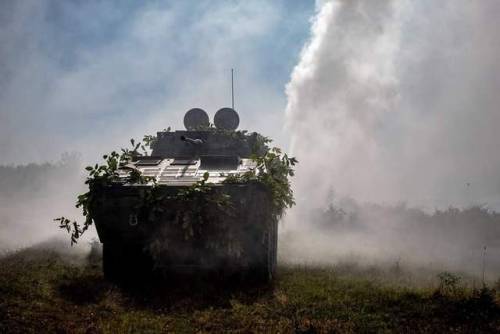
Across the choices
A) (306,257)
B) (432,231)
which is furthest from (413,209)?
(306,257)

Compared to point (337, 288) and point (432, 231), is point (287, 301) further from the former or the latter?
point (432, 231)

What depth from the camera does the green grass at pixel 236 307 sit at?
6.23 metres

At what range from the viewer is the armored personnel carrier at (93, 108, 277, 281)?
825 cm

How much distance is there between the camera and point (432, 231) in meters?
19.3

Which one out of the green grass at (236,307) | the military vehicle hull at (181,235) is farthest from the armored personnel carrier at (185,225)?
the green grass at (236,307)

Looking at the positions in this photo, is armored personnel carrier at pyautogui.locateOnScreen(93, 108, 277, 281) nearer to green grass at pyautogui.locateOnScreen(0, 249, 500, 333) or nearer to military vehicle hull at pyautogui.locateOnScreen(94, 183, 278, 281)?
military vehicle hull at pyautogui.locateOnScreen(94, 183, 278, 281)

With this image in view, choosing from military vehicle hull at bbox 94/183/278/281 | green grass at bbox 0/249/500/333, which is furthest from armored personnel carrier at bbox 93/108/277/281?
green grass at bbox 0/249/500/333

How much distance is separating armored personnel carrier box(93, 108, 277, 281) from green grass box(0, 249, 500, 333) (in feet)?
1.42

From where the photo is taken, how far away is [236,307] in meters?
7.26

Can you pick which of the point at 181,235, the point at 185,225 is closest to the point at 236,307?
the point at 185,225

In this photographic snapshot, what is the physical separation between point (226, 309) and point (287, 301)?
0.93m

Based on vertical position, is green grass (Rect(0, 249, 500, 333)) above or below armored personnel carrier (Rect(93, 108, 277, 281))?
below

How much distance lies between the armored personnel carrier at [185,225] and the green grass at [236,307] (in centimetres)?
43

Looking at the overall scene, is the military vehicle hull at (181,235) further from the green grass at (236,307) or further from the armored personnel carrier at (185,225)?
the green grass at (236,307)
